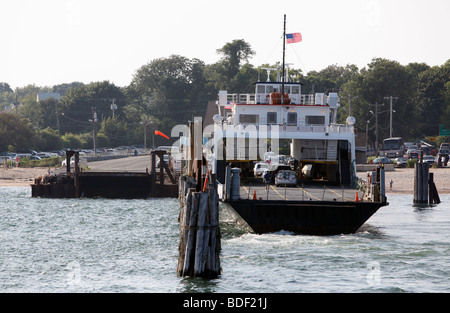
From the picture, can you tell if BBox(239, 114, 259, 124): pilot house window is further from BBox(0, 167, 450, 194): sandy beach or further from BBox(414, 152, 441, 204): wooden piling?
BBox(0, 167, 450, 194): sandy beach

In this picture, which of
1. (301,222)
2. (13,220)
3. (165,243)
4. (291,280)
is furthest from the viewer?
(13,220)

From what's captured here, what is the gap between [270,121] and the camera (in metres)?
45.3

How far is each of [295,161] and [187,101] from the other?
336 feet

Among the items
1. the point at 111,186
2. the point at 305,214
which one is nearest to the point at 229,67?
the point at 111,186

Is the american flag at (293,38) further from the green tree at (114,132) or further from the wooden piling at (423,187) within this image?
the green tree at (114,132)

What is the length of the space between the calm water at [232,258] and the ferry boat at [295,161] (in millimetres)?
1115

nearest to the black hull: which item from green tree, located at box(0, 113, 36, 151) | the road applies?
the road

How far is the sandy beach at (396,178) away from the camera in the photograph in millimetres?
70562

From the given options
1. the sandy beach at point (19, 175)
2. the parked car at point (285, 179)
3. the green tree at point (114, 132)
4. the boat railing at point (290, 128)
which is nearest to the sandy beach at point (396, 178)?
the sandy beach at point (19, 175)
